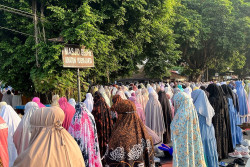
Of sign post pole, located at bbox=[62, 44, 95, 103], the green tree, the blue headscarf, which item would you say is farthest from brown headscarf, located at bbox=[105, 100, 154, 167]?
the green tree

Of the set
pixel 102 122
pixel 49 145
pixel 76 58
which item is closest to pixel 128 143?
pixel 49 145

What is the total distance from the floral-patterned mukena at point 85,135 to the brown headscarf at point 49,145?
28.1 inches

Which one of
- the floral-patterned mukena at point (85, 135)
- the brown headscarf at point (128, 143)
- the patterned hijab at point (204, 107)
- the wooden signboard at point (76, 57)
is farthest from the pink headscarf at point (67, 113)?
the patterned hijab at point (204, 107)

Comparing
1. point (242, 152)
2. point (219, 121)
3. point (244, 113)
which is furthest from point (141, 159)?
point (244, 113)

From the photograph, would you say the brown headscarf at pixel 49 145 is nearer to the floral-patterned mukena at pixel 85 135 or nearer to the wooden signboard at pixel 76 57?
the floral-patterned mukena at pixel 85 135

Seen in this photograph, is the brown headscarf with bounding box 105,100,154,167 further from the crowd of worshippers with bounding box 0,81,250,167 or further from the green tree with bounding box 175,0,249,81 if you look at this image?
the green tree with bounding box 175,0,249,81

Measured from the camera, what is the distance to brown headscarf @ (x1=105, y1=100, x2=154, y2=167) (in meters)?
3.16

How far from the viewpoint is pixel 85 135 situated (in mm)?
3355

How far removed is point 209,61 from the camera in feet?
73.9

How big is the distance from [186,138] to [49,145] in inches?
91.0

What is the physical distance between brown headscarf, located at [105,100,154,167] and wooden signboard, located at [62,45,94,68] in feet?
5.60

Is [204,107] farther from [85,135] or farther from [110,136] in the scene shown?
[85,135]

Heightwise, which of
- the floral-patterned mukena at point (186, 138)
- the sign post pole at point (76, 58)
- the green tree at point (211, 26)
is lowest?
the floral-patterned mukena at point (186, 138)

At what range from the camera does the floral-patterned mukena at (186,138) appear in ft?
12.6
